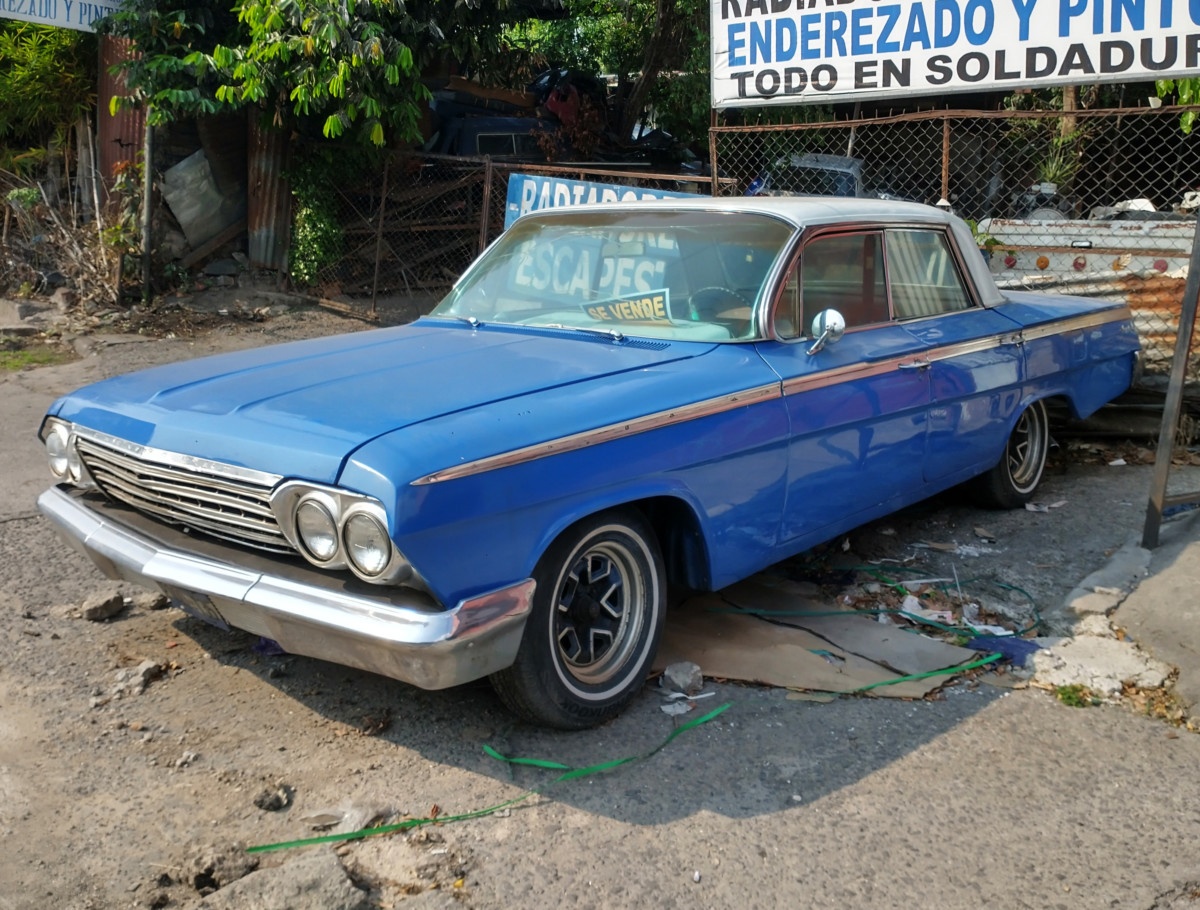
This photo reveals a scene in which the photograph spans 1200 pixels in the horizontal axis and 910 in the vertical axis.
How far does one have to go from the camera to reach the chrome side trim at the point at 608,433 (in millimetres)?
3062

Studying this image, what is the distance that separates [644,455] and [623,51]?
45.3ft

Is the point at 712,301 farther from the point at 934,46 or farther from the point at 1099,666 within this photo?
the point at 934,46

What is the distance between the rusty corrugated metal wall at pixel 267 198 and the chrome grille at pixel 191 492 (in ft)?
27.6

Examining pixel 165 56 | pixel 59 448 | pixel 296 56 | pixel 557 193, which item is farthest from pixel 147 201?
pixel 59 448

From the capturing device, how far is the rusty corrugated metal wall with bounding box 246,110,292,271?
1155 centimetres

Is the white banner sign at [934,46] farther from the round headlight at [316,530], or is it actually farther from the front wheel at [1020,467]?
the round headlight at [316,530]

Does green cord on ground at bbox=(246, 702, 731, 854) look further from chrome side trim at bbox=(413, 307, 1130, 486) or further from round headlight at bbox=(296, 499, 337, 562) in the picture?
chrome side trim at bbox=(413, 307, 1130, 486)

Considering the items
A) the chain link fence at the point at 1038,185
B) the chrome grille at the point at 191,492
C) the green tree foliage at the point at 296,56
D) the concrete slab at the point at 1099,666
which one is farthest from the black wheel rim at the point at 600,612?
the green tree foliage at the point at 296,56

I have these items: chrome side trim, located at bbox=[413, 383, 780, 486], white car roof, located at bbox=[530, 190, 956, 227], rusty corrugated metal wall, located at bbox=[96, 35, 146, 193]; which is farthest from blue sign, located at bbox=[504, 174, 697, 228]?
rusty corrugated metal wall, located at bbox=[96, 35, 146, 193]

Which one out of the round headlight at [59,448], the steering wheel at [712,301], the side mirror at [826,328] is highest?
the steering wheel at [712,301]

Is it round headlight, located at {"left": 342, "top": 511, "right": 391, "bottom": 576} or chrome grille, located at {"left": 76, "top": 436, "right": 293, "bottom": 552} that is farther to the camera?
chrome grille, located at {"left": 76, "top": 436, "right": 293, "bottom": 552}

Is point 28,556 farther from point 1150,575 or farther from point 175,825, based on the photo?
point 1150,575

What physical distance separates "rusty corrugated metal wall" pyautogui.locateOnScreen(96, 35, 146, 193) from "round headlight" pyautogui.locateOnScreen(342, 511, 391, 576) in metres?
9.52

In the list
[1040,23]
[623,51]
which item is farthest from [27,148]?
[1040,23]
